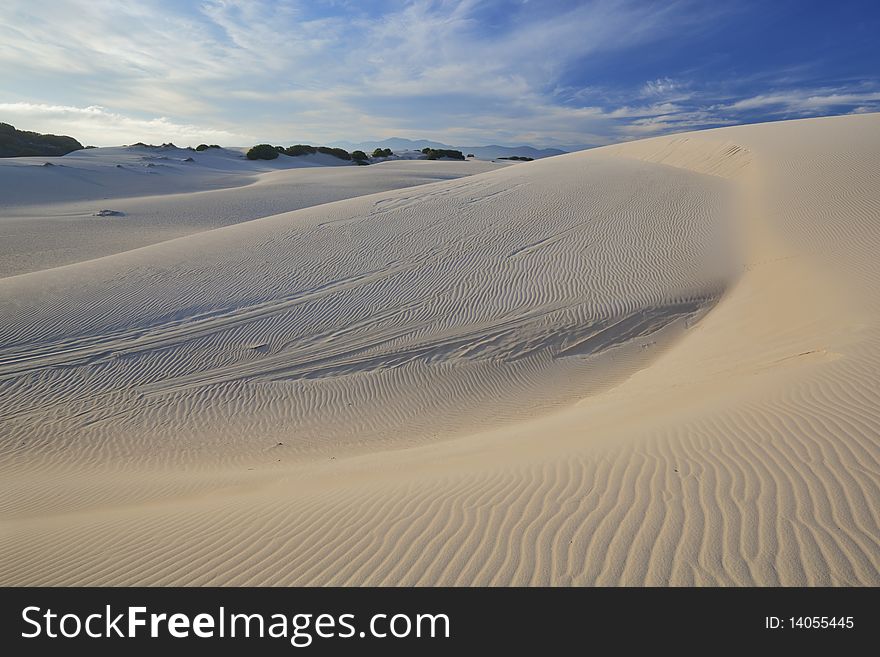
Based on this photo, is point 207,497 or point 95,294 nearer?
point 207,497

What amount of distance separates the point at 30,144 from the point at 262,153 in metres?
25.4

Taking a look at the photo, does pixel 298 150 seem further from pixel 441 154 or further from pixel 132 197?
pixel 132 197

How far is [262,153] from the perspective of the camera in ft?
197

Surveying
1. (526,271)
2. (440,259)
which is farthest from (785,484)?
(440,259)

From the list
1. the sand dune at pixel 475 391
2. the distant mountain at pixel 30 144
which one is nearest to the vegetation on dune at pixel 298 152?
the distant mountain at pixel 30 144

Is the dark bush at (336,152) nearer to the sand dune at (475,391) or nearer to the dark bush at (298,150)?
the dark bush at (298,150)

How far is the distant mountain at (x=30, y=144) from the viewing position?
55.3m

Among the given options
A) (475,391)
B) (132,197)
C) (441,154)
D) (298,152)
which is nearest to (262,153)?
(298,152)

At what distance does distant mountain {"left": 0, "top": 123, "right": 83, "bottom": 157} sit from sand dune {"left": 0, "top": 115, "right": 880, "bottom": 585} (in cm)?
5695

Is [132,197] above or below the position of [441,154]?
below

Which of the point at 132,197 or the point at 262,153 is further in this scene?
the point at 262,153
